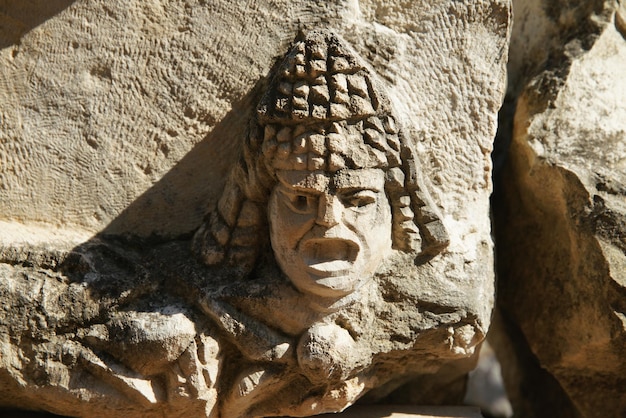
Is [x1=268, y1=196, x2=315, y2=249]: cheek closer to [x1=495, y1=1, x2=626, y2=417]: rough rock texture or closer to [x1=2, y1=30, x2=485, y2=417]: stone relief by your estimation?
[x1=2, y1=30, x2=485, y2=417]: stone relief

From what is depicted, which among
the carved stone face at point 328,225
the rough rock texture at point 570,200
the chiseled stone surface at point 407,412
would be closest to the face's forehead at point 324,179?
the carved stone face at point 328,225

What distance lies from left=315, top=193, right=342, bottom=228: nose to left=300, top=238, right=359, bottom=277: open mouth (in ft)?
0.14

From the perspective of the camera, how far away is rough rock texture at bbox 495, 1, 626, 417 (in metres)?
1.81

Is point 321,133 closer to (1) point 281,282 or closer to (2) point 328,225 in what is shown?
(2) point 328,225

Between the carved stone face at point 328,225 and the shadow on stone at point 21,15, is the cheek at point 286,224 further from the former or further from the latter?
the shadow on stone at point 21,15

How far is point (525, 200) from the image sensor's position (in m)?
2.02

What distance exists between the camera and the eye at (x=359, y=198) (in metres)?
1.55

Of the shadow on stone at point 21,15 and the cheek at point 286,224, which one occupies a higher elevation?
the shadow on stone at point 21,15

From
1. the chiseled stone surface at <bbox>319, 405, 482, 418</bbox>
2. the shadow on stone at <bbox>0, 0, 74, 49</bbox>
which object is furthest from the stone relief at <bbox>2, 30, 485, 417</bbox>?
the shadow on stone at <bbox>0, 0, 74, 49</bbox>

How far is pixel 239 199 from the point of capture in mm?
1634

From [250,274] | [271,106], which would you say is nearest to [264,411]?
[250,274]

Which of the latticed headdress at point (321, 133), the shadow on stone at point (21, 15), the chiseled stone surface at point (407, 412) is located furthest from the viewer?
the chiseled stone surface at point (407, 412)

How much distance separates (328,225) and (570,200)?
59cm

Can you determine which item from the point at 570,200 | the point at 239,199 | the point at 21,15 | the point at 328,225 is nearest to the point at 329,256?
the point at 328,225
